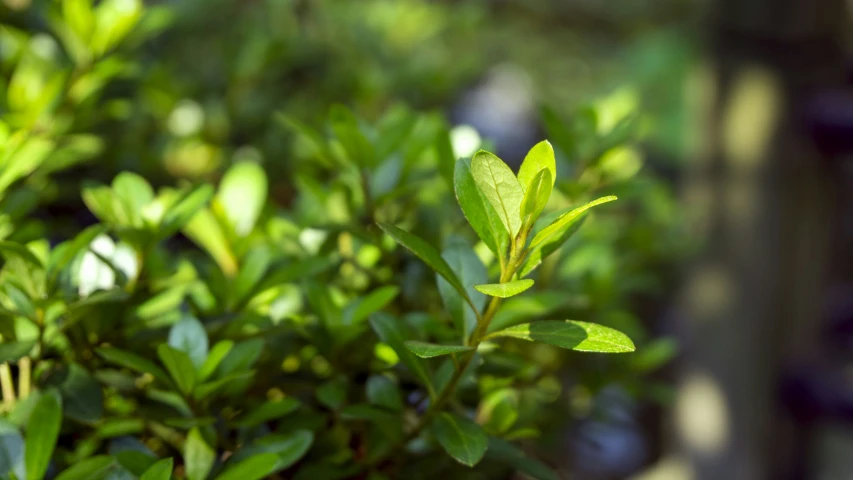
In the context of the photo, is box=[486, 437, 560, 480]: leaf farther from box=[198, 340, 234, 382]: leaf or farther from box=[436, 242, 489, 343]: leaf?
box=[198, 340, 234, 382]: leaf

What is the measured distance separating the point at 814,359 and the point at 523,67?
7.65 ft

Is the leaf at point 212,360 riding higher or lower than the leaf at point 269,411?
higher

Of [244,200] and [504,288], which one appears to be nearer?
[504,288]

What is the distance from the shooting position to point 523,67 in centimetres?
388

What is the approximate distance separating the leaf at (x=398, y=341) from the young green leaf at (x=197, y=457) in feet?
0.50

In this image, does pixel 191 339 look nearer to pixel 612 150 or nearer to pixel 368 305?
pixel 368 305

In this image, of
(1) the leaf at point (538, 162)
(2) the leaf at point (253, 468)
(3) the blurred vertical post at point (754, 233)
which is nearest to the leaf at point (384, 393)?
(2) the leaf at point (253, 468)

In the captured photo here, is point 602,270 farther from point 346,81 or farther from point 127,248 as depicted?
point 346,81

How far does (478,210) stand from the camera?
48cm

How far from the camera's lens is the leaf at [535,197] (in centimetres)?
45

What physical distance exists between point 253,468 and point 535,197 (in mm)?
263

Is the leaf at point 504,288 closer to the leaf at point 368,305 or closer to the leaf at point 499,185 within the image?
the leaf at point 499,185

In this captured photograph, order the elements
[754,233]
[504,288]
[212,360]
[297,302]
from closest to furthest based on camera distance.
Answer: [504,288] < [212,360] < [297,302] < [754,233]

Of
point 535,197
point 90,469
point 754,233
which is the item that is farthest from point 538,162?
point 754,233
